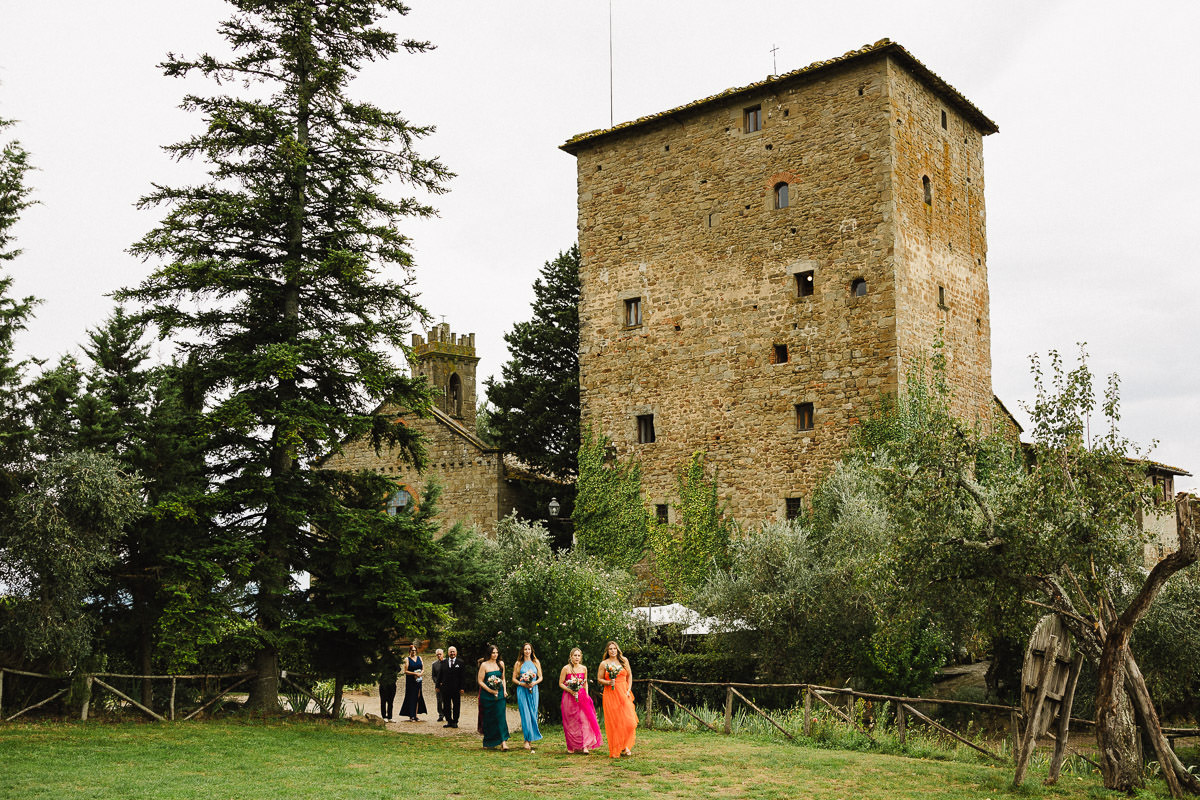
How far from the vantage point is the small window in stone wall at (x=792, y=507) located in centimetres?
2356

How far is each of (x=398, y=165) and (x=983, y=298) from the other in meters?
16.6

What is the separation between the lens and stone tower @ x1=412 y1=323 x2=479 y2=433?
1433 inches

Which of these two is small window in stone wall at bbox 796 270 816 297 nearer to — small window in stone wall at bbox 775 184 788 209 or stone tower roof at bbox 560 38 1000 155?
small window in stone wall at bbox 775 184 788 209

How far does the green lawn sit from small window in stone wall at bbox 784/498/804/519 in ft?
32.0

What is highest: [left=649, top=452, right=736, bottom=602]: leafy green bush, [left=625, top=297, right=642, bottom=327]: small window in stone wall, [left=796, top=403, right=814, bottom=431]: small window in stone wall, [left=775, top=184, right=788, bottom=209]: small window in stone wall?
[left=775, top=184, right=788, bottom=209]: small window in stone wall

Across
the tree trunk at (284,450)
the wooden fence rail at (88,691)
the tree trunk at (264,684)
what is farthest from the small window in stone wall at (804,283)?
the wooden fence rail at (88,691)

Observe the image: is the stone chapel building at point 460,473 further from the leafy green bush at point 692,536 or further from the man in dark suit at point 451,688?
the man in dark suit at point 451,688

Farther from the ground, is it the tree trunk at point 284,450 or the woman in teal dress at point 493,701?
the tree trunk at point 284,450

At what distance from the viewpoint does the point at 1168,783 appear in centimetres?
1084

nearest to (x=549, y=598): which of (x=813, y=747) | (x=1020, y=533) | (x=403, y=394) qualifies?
(x=403, y=394)

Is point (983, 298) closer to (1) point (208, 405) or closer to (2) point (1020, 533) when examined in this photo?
(2) point (1020, 533)

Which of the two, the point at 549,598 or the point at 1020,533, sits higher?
the point at 1020,533

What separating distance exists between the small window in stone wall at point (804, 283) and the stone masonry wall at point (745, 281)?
16 cm

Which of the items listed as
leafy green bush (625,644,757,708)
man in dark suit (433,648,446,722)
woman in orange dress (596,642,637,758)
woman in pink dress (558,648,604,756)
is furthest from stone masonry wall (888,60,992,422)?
woman in pink dress (558,648,604,756)
